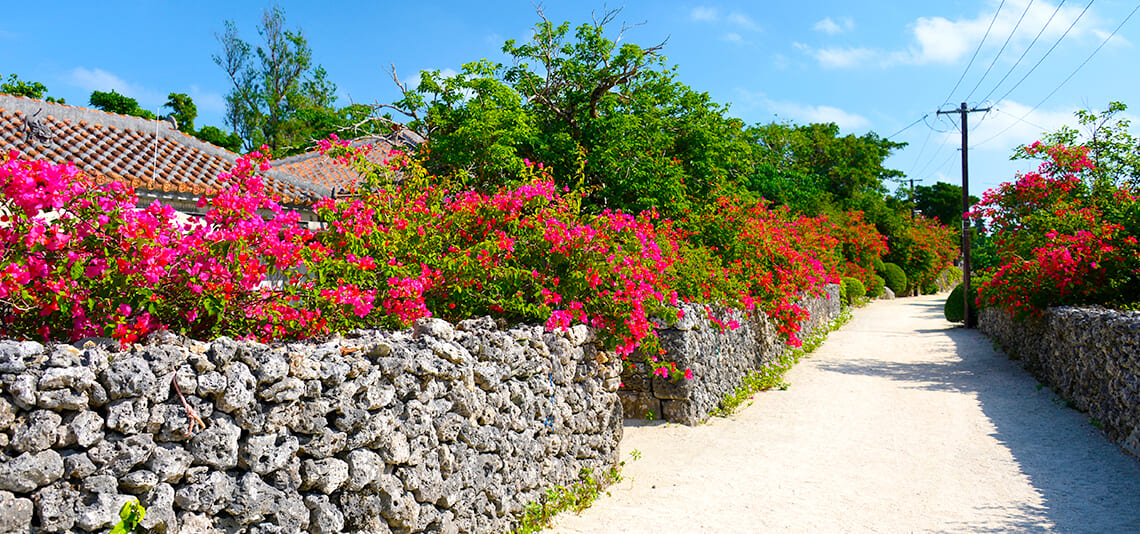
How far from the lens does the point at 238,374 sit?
3156mm

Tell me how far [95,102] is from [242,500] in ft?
120

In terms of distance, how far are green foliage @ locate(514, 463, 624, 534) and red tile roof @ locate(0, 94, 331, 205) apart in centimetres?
673

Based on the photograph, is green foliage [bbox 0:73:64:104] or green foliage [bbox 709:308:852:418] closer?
green foliage [bbox 709:308:852:418]

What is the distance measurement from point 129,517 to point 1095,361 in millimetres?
9725

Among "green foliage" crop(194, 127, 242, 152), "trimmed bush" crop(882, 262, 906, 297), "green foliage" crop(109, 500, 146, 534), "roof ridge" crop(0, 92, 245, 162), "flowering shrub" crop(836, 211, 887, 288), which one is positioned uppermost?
"green foliage" crop(194, 127, 242, 152)

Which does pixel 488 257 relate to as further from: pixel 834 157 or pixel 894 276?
pixel 834 157

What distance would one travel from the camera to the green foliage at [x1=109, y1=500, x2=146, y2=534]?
8.86ft

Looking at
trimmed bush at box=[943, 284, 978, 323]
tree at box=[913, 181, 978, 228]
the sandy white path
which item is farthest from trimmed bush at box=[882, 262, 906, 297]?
tree at box=[913, 181, 978, 228]

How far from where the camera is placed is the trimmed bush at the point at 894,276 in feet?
116

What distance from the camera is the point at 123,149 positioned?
12.4 metres

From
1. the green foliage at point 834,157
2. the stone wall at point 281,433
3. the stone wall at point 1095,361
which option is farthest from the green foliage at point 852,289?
the stone wall at point 281,433

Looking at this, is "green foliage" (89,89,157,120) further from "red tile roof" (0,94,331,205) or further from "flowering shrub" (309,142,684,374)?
"flowering shrub" (309,142,684,374)

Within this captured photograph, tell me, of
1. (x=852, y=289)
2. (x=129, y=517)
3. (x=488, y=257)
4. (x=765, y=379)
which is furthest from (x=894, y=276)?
(x=129, y=517)

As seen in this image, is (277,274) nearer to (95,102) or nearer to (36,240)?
(36,240)
